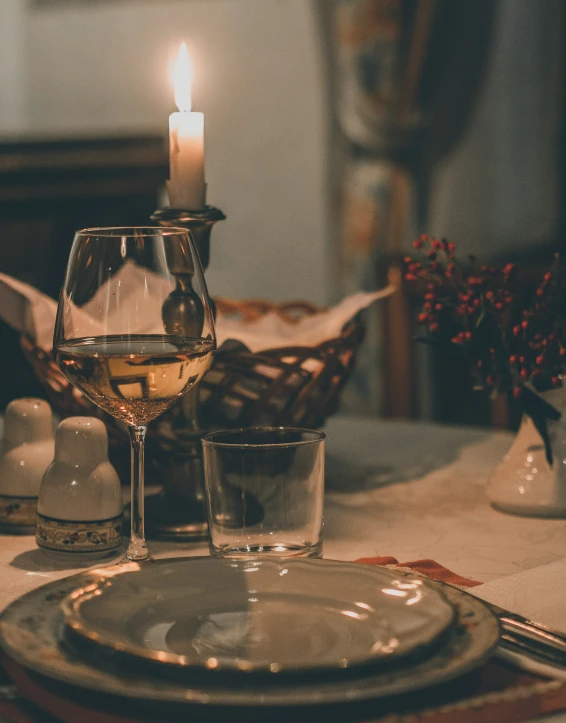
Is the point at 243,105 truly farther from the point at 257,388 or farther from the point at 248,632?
the point at 248,632

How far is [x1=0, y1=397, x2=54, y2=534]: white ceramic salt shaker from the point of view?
0.81 m

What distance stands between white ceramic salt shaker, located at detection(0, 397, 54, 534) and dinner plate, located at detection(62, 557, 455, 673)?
27cm

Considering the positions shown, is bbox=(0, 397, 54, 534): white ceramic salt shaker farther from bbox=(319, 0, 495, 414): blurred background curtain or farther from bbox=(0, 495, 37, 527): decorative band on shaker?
bbox=(319, 0, 495, 414): blurred background curtain

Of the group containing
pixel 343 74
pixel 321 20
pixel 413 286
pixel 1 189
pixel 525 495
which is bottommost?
pixel 525 495

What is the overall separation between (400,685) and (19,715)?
6.7 inches

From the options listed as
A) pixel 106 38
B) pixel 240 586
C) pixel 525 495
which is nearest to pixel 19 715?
Answer: pixel 240 586

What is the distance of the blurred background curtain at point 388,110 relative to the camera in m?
2.78

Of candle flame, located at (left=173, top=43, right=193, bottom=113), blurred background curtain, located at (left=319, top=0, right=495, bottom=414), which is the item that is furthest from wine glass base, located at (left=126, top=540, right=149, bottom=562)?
blurred background curtain, located at (left=319, top=0, right=495, bottom=414)

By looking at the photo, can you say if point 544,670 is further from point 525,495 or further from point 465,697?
point 525,495

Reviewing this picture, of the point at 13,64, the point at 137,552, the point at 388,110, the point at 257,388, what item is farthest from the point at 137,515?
the point at 13,64

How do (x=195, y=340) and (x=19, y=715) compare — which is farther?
(x=195, y=340)

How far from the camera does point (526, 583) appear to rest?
0.63m

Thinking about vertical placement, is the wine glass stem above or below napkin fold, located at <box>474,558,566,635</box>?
above

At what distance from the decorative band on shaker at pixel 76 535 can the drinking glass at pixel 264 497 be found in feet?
0.35
